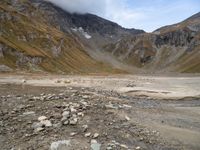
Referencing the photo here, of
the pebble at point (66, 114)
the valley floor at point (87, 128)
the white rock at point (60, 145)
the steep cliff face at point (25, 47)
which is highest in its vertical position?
the steep cliff face at point (25, 47)

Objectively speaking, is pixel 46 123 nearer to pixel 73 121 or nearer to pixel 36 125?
pixel 36 125

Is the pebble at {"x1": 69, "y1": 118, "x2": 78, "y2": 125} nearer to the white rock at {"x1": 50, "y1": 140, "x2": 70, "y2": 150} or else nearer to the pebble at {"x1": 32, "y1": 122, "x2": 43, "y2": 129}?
the pebble at {"x1": 32, "y1": 122, "x2": 43, "y2": 129}

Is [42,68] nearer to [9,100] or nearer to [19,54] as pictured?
[19,54]

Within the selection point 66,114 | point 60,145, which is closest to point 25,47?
point 66,114

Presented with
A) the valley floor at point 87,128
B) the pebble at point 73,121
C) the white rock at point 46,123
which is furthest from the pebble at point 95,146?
the white rock at point 46,123

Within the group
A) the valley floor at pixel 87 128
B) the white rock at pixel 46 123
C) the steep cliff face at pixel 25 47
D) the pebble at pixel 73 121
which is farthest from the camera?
the steep cliff face at pixel 25 47

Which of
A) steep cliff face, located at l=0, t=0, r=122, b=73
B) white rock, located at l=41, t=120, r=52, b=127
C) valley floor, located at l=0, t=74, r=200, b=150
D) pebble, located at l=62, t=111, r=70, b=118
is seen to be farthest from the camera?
steep cliff face, located at l=0, t=0, r=122, b=73

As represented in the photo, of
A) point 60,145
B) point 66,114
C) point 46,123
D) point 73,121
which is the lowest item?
point 60,145

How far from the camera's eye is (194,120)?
25.4 metres

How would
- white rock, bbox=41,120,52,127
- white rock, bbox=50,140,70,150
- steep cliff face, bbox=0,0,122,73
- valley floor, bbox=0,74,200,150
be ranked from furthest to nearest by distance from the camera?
steep cliff face, bbox=0,0,122,73
white rock, bbox=41,120,52,127
valley floor, bbox=0,74,200,150
white rock, bbox=50,140,70,150

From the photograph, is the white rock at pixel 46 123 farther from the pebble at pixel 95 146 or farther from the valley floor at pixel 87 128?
the pebble at pixel 95 146

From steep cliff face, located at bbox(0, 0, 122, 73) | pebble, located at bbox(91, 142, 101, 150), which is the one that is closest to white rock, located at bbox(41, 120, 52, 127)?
pebble, located at bbox(91, 142, 101, 150)

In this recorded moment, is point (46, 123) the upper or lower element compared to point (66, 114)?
lower

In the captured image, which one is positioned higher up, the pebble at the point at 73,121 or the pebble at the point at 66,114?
the pebble at the point at 66,114
